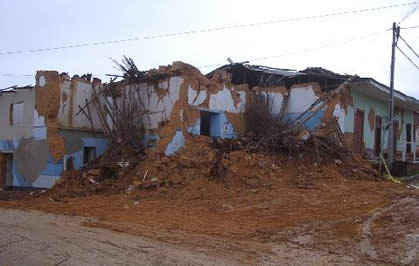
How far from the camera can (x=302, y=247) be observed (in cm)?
850

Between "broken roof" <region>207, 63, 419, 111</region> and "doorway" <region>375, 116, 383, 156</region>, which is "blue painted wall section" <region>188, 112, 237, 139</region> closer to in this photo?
"broken roof" <region>207, 63, 419, 111</region>

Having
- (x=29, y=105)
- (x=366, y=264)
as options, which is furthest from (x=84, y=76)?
(x=366, y=264)

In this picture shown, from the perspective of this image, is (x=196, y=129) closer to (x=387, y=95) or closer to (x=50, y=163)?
(x=50, y=163)

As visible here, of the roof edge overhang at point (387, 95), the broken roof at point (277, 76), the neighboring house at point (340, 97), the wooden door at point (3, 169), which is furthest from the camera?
the wooden door at point (3, 169)

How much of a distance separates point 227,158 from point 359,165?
15.9 ft

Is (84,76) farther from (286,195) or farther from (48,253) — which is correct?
(48,253)

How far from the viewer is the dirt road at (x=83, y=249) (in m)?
7.36

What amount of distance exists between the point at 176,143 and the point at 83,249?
8928mm

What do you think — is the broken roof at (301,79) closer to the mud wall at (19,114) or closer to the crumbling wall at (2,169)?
the mud wall at (19,114)

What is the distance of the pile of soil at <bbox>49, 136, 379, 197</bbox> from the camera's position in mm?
15109

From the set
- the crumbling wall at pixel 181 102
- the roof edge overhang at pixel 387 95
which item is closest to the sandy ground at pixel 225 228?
the crumbling wall at pixel 181 102

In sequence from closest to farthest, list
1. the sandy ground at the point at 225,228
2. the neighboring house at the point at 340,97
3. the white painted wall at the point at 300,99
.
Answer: the sandy ground at the point at 225,228 < the neighboring house at the point at 340,97 < the white painted wall at the point at 300,99

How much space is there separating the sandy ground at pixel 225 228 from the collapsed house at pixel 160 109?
362cm

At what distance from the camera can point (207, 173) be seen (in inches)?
611
